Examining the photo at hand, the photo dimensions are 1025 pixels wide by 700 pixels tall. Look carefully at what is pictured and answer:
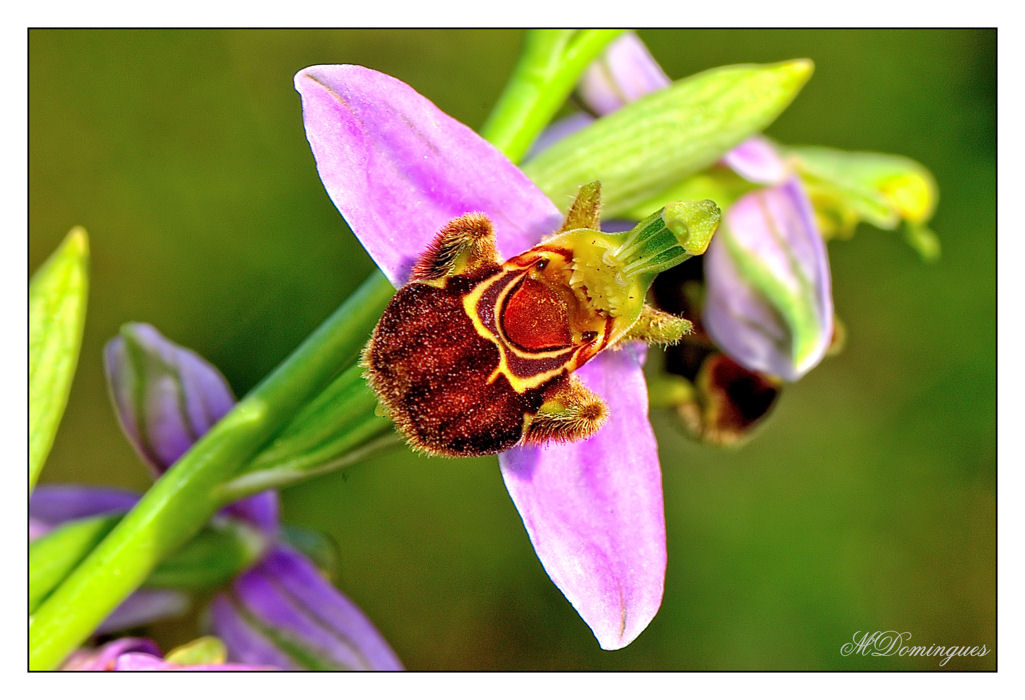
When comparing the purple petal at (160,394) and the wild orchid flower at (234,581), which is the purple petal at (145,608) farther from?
the purple petal at (160,394)

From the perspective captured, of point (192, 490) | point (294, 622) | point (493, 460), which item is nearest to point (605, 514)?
point (192, 490)

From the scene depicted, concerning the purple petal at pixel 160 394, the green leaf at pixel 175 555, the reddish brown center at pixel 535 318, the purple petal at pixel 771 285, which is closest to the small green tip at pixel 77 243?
the purple petal at pixel 160 394

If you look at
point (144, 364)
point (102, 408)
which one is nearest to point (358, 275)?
point (102, 408)

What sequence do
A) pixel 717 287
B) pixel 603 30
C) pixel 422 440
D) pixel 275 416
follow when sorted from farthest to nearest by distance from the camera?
pixel 717 287 → pixel 603 30 → pixel 275 416 → pixel 422 440

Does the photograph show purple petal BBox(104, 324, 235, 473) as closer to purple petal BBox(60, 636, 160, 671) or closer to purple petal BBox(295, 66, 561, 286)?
purple petal BBox(60, 636, 160, 671)
